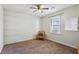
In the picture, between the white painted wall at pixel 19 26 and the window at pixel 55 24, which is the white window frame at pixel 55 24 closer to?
the window at pixel 55 24

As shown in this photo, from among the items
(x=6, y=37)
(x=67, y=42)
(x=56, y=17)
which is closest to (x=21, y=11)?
(x=6, y=37)

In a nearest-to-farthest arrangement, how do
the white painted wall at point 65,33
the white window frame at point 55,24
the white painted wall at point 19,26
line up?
the white painted wall at point 19,26 → the white painted wall at point 65,33 → the white window frame at point 55,24

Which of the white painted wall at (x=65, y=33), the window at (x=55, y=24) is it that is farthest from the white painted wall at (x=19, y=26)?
the window at (x=55, y=24)

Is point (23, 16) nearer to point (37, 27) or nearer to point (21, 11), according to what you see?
point (21, 11)

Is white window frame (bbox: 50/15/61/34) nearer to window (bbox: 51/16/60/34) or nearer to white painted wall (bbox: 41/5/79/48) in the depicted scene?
window (bbox: 51/16/60/34)

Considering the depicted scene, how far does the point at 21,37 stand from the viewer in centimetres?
267

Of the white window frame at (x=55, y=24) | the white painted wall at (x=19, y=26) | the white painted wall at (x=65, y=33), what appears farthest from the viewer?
the white window frame at (x=55, y=24)

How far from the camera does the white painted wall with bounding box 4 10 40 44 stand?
259 cm

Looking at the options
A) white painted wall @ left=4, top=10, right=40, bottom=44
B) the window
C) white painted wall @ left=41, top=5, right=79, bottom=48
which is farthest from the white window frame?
white painted wall @ left=4, top=10, right=40, bottom=44

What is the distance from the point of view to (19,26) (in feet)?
8.91

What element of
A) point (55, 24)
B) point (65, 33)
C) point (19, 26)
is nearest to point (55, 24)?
point (55, 24)

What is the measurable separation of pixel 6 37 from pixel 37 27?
1055 mm

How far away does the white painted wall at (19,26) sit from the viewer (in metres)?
2.59
